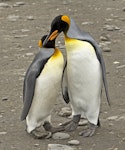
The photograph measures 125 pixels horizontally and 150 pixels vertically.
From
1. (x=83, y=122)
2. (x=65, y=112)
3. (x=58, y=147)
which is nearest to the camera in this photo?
(x=58, y=147)

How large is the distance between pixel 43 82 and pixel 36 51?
284 cm

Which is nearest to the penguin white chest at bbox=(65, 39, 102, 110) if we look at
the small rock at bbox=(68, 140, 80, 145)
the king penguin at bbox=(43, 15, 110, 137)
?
the king penguin at bbox=(43, 15, 110, 137)

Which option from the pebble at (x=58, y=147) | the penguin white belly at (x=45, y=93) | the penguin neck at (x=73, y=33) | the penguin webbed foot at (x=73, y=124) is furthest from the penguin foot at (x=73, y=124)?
the penguin neck at (x=73, y=33)

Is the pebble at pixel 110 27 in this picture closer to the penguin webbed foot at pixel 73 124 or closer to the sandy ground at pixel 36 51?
the sandy ground at pixel 36 51

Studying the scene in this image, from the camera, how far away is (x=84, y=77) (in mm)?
4051

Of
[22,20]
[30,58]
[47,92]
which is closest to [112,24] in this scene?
[22,20]

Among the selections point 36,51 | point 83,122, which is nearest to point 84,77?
point 83,122

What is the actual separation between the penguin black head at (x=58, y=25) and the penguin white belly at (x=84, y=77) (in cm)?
10

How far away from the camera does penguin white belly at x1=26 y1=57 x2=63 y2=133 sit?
3992 millimetres

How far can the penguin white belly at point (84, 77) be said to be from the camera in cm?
401

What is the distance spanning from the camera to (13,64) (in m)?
6.31

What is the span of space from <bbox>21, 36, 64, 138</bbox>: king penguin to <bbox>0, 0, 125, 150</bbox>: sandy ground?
0.75 feet

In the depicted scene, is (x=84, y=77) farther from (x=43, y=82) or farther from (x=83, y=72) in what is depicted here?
(x=43, y=82)

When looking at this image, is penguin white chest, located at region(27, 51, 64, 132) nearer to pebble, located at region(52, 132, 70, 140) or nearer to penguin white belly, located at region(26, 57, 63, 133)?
penguin white belly, located at region(26, 57, 63, 133)
